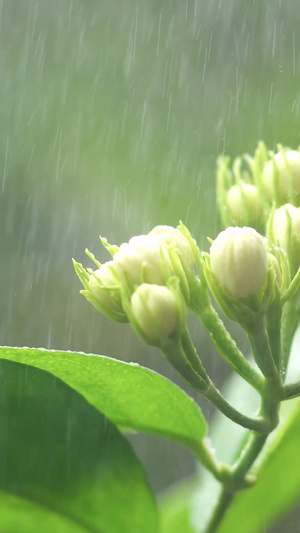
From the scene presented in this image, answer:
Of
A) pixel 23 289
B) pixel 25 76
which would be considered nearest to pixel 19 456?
pixel 23 289

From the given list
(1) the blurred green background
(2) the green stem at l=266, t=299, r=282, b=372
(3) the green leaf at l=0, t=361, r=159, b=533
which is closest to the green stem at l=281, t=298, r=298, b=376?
(2) the green stem at l=266, t=299, r=282, b=372

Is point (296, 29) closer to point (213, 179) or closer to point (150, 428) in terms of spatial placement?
point (213, 179)

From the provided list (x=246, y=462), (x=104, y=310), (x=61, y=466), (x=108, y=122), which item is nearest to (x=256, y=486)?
(x=246, y=462)

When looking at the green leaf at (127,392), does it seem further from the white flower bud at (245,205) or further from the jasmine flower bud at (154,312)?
the white flower bud at (245,205)

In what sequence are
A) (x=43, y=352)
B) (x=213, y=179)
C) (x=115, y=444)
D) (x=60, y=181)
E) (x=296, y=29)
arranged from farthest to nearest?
(x=296, y=29) → (x=60, y=181) → (x=213, y=179) → (x=115, y=444) → (x=43, y=352)

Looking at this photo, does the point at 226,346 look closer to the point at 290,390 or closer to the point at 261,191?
the point at 290,390

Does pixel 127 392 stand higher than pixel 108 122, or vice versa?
pixel 108 122
